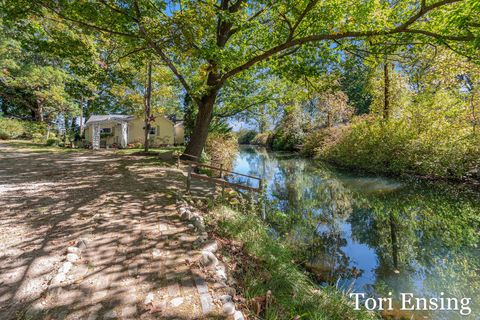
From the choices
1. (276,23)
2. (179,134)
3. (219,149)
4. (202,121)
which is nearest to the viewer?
(276,23)

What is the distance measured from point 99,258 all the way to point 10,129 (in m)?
27.9

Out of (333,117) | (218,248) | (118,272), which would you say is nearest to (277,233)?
(218,248)

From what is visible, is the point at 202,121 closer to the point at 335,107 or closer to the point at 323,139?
the point at 323,139

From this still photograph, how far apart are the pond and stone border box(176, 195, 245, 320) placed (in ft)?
7.08

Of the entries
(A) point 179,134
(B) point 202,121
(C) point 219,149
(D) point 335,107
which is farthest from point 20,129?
(D) point 335,107

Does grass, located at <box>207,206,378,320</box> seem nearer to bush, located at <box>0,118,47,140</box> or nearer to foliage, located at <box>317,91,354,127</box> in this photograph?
foliage, located at <box>317,91,354,127</box>

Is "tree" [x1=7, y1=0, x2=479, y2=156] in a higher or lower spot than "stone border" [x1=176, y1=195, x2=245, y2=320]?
higher

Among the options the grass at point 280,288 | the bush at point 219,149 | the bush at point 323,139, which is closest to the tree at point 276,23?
the grass at point 280,288

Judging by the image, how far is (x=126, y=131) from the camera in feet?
81.2

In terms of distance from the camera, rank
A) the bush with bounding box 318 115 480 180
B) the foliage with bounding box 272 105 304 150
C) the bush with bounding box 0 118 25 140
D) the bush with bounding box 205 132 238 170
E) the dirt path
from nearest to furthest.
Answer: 1. the dirt path
2. the bush with bounding box 318 115 480 180
3. the bush with bounding box 205 132 238 170
4. the bush with bounding box 0 118 25 140
5. the foliage with bounding box 272 105 304 150

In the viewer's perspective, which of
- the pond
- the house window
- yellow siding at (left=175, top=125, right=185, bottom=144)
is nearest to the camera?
the pond

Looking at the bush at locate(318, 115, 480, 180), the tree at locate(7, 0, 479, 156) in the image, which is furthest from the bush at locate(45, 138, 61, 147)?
the bush at locate(318, 115, 480, 180)

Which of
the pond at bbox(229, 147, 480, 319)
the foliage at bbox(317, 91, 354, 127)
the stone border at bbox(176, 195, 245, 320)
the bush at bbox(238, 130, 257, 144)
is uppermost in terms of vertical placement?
the foliage at bbox(317, 91, 354, 127)

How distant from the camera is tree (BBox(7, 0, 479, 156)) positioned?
19.7 ft
